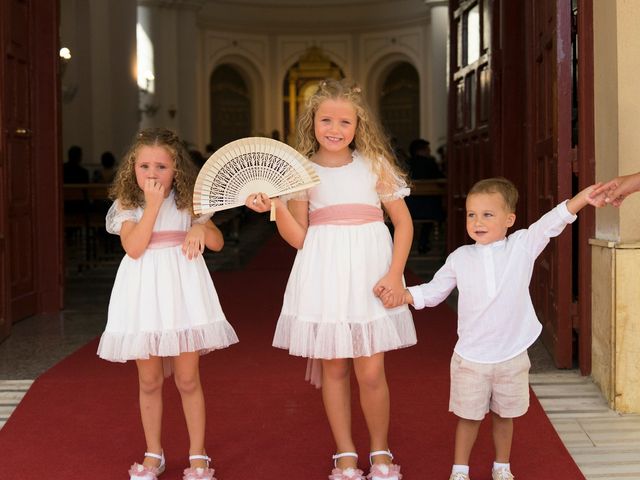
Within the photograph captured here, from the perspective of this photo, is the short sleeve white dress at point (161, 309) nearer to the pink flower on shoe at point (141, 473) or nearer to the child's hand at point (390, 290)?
the pink flower on shoe at point (141, 473)

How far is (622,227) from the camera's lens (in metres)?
3.94

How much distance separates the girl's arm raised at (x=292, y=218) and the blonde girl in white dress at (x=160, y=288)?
0.27 metres

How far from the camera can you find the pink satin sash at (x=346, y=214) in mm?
3115

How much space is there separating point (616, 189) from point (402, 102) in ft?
64.6

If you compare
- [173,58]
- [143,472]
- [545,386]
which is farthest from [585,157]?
[173,58]

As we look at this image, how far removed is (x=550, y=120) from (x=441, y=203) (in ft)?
19.6

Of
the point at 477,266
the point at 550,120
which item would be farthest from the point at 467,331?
the point at 550,120

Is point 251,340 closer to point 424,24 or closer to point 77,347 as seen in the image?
point 77,347

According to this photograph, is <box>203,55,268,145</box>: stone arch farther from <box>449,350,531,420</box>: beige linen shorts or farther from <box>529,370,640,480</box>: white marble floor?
<box>449,350,531,420</box>: beige linen shorts

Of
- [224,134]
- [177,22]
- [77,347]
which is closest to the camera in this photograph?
[77,347]

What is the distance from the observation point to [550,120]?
5027 millimetres

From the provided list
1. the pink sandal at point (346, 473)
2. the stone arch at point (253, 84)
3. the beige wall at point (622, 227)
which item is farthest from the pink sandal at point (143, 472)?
the stone arch at point (253, 84)

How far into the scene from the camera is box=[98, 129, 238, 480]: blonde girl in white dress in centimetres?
307

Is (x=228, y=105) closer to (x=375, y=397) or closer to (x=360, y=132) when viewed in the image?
(x=360, y=132)
